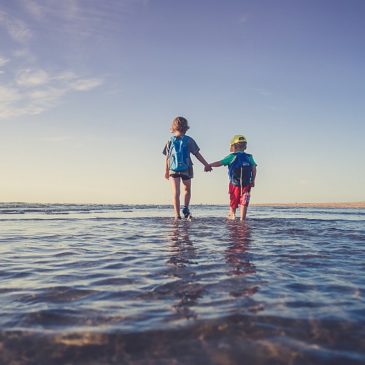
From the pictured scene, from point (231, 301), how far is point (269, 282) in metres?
0.61

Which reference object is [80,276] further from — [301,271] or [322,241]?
[322,241]

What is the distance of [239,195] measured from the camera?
1051 cm

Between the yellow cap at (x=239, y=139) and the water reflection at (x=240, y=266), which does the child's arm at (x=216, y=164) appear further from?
the water reflection at (x=240, y=266)

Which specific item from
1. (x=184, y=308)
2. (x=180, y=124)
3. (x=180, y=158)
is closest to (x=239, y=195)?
(x=180, y=158)

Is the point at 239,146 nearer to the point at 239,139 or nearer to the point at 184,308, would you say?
the point at 239,139

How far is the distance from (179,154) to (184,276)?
283 inches

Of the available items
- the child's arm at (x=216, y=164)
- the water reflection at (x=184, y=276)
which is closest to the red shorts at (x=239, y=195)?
the child's arm at (x=216, y=164)

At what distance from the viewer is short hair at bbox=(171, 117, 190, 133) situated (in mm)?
10266

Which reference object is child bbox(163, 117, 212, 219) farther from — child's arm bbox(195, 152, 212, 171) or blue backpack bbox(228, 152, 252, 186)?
blue backpack bbox(228, 152, 252, 186)

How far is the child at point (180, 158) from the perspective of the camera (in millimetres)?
10102

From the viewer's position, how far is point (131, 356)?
5.50 feet

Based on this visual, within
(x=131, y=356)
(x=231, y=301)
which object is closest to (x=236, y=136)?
(x=231, y=301)

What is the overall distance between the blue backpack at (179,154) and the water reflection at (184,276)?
16.6ft

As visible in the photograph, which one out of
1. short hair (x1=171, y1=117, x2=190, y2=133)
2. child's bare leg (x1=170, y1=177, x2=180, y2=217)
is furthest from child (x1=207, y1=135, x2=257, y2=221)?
short hair (x1=171, y1=117, x2=190, y2=133)
